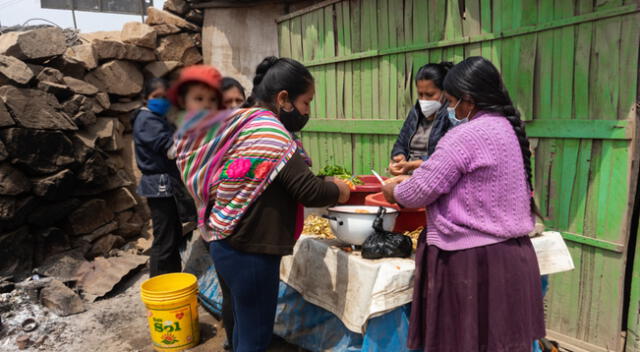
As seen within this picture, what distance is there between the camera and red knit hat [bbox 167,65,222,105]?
0.94 metres

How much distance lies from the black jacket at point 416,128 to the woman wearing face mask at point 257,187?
135cm

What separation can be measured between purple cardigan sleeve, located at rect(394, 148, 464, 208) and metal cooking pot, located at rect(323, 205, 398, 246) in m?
0.41

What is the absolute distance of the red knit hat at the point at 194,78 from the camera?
0.94 m

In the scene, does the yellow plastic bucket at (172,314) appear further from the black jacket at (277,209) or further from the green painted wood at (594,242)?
the green painted wood at (594,242)

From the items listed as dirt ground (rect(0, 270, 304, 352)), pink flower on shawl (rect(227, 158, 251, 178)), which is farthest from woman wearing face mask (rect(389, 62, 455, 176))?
dirt ground (rect(0, 270, 304, 352))

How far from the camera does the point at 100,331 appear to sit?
13.6 feet

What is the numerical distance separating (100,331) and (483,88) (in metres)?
3.83

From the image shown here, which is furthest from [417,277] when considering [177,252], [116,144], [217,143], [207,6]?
[207,6]

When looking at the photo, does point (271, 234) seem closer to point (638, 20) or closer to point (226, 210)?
point (226, 210)

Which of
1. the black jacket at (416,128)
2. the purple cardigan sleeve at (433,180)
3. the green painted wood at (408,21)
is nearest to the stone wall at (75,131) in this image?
the green painted wood at (408,21)

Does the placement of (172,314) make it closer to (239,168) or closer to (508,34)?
(239,168)

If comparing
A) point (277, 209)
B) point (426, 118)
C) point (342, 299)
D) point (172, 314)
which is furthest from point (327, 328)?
point (426, 118)

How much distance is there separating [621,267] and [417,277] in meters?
1.75

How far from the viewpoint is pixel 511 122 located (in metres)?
2.02
